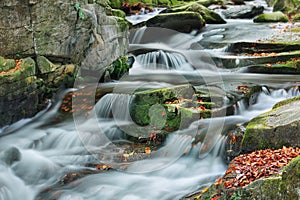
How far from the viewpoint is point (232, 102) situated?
7637 mm

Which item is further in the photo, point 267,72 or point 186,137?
point 267,72

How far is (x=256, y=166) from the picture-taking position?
434cm

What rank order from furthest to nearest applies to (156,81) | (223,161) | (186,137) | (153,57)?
(153,57)
(156,81)
(186,137)
(223,161)

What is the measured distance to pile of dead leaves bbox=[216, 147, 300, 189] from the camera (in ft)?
13.2

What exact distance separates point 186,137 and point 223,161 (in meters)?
0.95

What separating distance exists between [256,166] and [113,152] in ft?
10.2

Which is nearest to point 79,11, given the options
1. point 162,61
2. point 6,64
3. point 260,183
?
point 6,64

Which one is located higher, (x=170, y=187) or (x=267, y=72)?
(x=267, y=72)

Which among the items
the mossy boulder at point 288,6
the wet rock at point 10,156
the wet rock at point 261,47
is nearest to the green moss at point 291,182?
the wet rock at point 10,156

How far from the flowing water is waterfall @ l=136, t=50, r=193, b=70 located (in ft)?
6.85

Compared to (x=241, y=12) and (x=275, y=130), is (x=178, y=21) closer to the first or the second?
(x=241, y=12)

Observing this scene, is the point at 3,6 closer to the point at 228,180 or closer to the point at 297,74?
the point at 228,180

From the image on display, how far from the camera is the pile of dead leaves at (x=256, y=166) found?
403 centimetres

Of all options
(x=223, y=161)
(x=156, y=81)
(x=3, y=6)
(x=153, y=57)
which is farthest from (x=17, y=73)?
(x=153, y=57)
